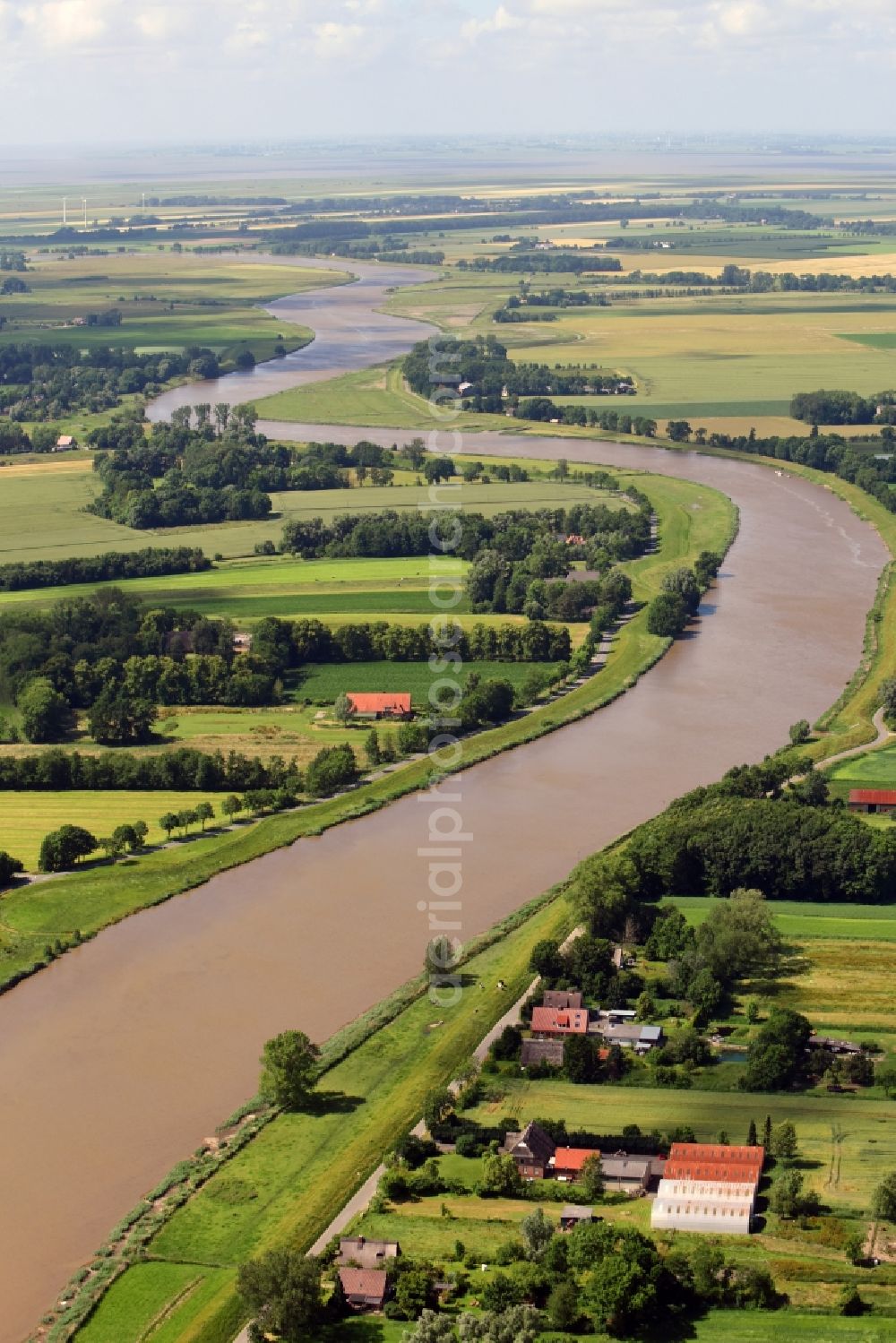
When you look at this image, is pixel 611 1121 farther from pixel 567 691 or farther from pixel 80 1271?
pixel 567 691

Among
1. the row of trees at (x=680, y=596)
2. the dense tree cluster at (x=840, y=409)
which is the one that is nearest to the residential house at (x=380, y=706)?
the row of trees at (x=680, y=596)

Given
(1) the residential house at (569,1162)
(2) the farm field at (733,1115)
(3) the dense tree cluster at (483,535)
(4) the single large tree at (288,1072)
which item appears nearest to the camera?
(1) the residential house at (569,1162)

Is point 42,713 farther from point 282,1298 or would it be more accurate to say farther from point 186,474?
point 186,474

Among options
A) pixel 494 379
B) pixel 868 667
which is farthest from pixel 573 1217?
pixel 494 379

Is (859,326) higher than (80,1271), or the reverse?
(859,326)

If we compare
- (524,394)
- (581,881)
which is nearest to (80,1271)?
(581,881)

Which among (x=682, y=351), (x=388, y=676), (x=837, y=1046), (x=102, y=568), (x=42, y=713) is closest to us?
(x=837, y=1046)

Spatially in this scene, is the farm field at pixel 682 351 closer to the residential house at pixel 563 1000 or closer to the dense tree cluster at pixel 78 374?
the dense tree cluster at pixel 78 374
